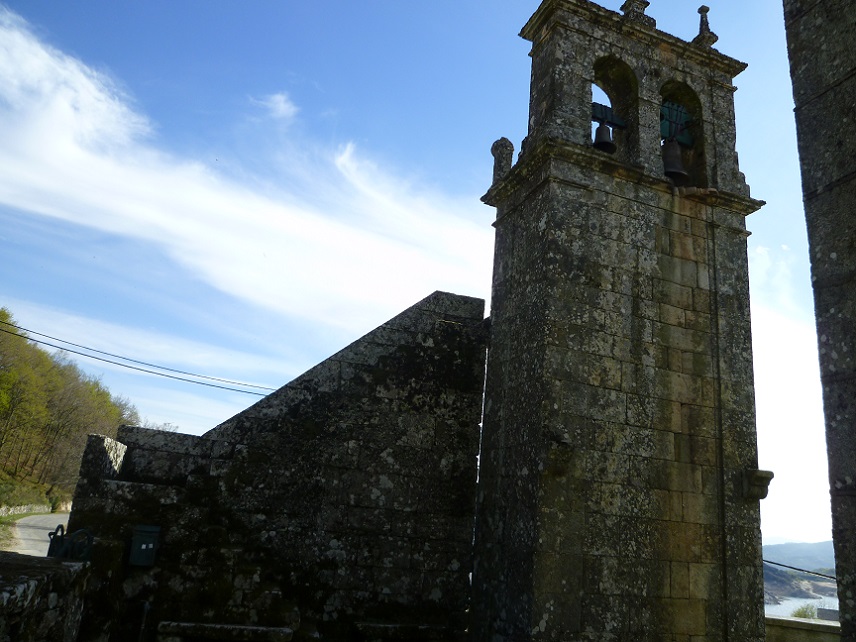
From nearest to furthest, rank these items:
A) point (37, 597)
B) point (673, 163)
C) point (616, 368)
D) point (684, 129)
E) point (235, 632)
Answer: point (37, 597) < point (235, 632) < point (616, 368) < point (673, 163) < point (684, 129)

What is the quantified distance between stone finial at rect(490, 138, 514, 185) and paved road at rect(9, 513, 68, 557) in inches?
550

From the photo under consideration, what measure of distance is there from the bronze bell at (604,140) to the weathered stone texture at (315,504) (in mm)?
2364

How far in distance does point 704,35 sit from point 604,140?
2035mm

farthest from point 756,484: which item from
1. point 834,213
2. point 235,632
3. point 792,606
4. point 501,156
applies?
point 792,606

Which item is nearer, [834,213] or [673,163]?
[834,213]

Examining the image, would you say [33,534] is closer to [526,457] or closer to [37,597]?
[526,457]

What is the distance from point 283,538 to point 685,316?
3.94 m

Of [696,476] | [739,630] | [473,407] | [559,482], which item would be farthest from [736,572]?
[473,407]

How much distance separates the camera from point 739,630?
16.1 feet

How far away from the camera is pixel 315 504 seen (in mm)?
5238

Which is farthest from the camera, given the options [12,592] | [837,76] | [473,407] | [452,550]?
[473,407]

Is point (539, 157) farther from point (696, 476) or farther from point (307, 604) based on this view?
point (307, 604)

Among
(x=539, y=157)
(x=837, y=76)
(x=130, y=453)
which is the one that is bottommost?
(x=130, y=453)

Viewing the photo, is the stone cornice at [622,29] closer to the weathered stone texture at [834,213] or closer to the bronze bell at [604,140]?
the bronze bell at [604,140]
